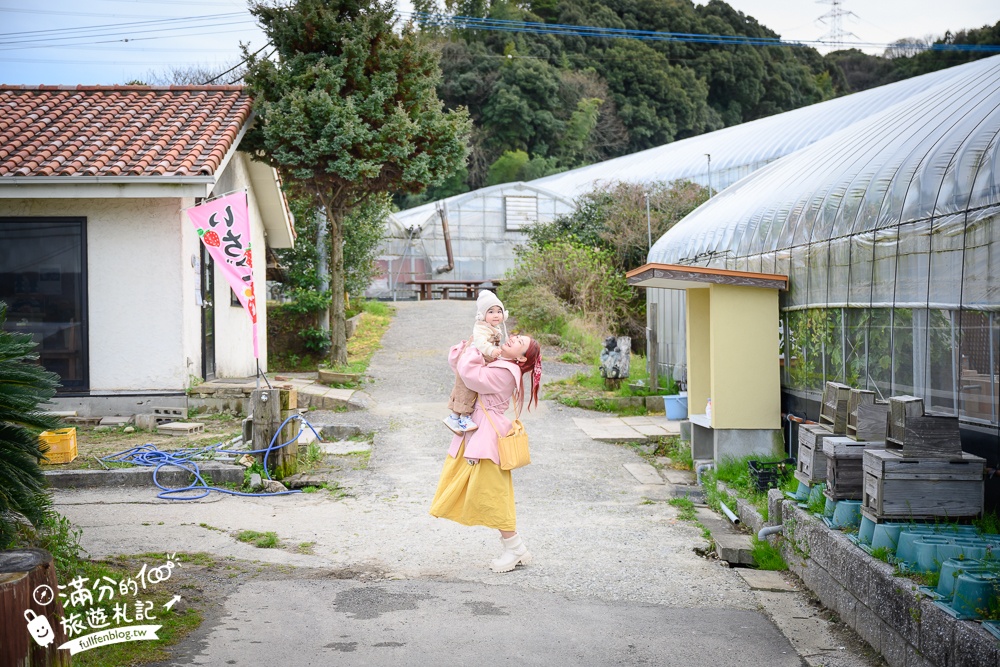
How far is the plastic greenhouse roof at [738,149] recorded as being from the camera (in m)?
24.6

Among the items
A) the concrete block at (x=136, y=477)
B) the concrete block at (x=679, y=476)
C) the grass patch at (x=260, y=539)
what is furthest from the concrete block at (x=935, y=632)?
the concrete block at (x=136, y=477)

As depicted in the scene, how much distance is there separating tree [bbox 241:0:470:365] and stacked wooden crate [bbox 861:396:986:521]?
11.1 m

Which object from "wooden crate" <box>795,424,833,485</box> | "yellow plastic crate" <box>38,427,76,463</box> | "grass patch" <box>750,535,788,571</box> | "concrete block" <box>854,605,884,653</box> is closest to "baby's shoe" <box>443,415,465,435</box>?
"grass patch" <box>750,535,788,571</box>

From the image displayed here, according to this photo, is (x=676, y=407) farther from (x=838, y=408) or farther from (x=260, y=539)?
(x=260, y=539)

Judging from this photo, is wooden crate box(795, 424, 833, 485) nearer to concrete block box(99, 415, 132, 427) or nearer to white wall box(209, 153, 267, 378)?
concrete block box(99, 415, 132, 427)

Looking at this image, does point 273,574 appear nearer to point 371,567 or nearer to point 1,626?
point 371,567

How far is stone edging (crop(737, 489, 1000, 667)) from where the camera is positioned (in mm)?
3627

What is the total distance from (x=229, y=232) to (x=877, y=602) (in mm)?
9015

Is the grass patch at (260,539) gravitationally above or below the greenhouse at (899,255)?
below

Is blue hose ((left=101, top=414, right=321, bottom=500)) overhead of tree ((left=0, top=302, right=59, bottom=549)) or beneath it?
beneath

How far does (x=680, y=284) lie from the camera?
9672mm

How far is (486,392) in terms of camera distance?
20.2 feet

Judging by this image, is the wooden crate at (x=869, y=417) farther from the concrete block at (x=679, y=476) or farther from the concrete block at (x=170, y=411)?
the concrete block at (x=170, y=411)

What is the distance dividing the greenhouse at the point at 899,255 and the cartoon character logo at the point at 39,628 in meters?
5.13
